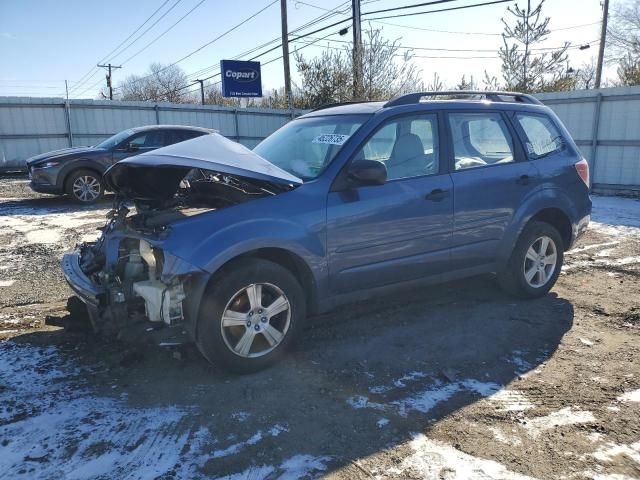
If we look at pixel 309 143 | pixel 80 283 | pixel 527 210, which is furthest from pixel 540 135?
pixel 80 283

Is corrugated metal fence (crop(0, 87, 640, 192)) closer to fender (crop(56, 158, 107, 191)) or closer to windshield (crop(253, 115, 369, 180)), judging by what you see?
fender (crop(56, 158, 107, 191))

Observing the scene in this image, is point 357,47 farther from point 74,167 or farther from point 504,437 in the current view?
point 504,437

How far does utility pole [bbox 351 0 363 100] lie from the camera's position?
62.6 feet

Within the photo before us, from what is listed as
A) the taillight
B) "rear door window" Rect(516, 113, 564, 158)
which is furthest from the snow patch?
the taillight

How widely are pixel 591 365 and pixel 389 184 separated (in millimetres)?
2010

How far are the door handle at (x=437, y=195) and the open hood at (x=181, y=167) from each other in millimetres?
1135

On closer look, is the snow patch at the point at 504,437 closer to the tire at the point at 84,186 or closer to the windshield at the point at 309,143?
the windshield at the point at 309,143

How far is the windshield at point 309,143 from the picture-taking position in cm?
396

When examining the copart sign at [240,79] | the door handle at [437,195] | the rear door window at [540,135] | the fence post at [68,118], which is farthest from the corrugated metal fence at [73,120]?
the door handle at [437,195]

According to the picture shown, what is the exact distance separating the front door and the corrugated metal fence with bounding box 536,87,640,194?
9.97 m

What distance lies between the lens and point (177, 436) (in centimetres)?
284

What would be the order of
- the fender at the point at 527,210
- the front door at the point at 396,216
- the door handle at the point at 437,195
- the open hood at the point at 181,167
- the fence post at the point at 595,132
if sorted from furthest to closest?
the fence post at the point at 595,132
the fender at the point at 527,210
the door handle at the point at 437,195
the front door at the point at 396,216
the open hood at the point at 181,167

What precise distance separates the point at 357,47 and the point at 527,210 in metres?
16.0

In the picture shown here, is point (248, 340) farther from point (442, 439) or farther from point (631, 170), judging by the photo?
point (631, 170)
